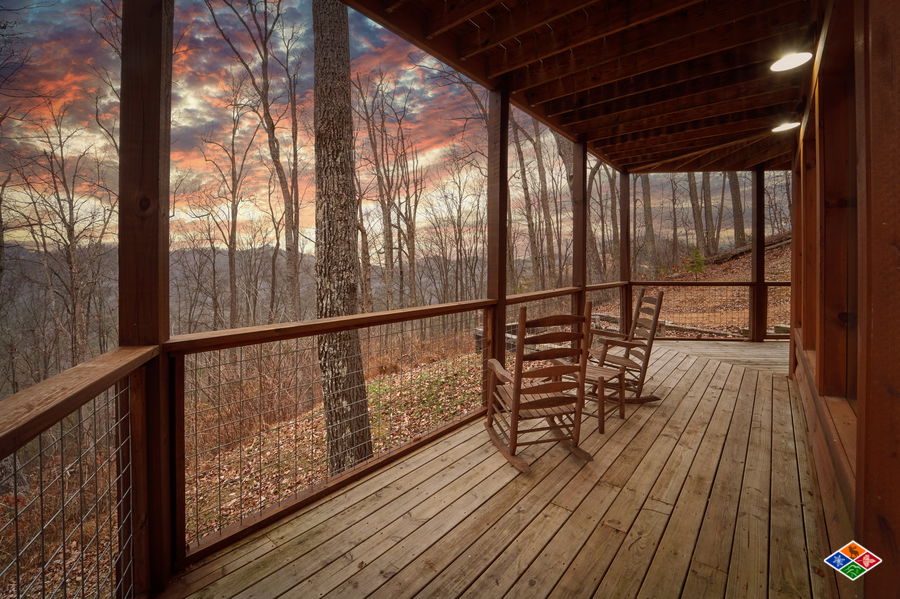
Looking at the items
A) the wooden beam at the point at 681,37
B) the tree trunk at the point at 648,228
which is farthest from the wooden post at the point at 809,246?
the tree trunk at the point at 648,228

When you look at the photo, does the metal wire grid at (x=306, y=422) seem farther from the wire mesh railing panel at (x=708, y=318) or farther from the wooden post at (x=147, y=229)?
the wire mesh railing panel at (x=708, y=318)

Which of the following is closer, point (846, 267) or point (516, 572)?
point (516, 572)

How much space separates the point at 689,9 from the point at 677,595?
132 inches

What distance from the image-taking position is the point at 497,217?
10.6 ft

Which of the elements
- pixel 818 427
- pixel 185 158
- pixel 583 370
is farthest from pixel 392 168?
pixel 818 427

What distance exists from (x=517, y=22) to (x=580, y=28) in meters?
0.45

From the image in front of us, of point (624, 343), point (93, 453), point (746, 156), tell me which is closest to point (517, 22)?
point (624, 343)

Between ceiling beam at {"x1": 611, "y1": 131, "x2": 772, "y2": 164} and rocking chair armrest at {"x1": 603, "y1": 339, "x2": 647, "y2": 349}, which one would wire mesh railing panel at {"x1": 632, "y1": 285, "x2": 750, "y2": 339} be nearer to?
ceiling beam at {"x1": 611, "y1": 131, "x2": 772, "y2": 164}

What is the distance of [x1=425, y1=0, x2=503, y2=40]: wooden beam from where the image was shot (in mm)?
2273

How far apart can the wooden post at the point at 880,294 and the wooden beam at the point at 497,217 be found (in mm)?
2275

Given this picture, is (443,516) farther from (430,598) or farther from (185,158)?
(185,158)

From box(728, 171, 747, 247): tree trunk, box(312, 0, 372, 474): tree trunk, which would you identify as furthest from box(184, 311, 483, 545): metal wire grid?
box(728, 171, 747, 247): tree trunk

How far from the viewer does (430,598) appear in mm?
1430

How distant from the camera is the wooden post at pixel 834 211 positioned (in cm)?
202
